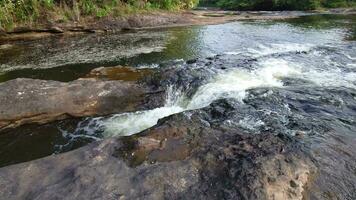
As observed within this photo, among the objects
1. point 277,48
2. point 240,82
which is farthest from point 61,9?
point 240,82

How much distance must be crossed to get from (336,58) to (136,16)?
16.2 meters

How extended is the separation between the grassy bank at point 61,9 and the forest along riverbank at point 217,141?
41.4 ft

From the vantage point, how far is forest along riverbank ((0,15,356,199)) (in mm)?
4805

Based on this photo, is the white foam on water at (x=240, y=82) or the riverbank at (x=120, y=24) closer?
the white foam on water at (x=240, y=82)

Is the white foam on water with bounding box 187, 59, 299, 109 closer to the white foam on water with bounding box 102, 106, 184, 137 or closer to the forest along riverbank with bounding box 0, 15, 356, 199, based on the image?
the forest along riverbank with bounding box 0, 15, 356, 199

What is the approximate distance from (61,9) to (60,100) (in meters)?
16.1

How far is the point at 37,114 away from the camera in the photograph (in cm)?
915

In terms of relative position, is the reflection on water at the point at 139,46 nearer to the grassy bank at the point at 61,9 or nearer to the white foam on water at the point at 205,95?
the grassy bank at the point at 61,9

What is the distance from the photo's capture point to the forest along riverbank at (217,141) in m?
4.80

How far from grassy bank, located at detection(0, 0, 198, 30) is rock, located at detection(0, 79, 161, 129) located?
13.4 metres

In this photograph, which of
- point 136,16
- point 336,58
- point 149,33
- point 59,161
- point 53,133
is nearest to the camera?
point 59,161

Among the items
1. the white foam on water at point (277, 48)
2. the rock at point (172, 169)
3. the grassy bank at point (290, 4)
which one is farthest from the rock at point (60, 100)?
the grassy bank at point (290, 4)

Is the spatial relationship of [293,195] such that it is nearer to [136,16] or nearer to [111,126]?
[111,126]

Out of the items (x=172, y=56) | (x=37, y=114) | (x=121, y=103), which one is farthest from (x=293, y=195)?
(x=172, y=56)
